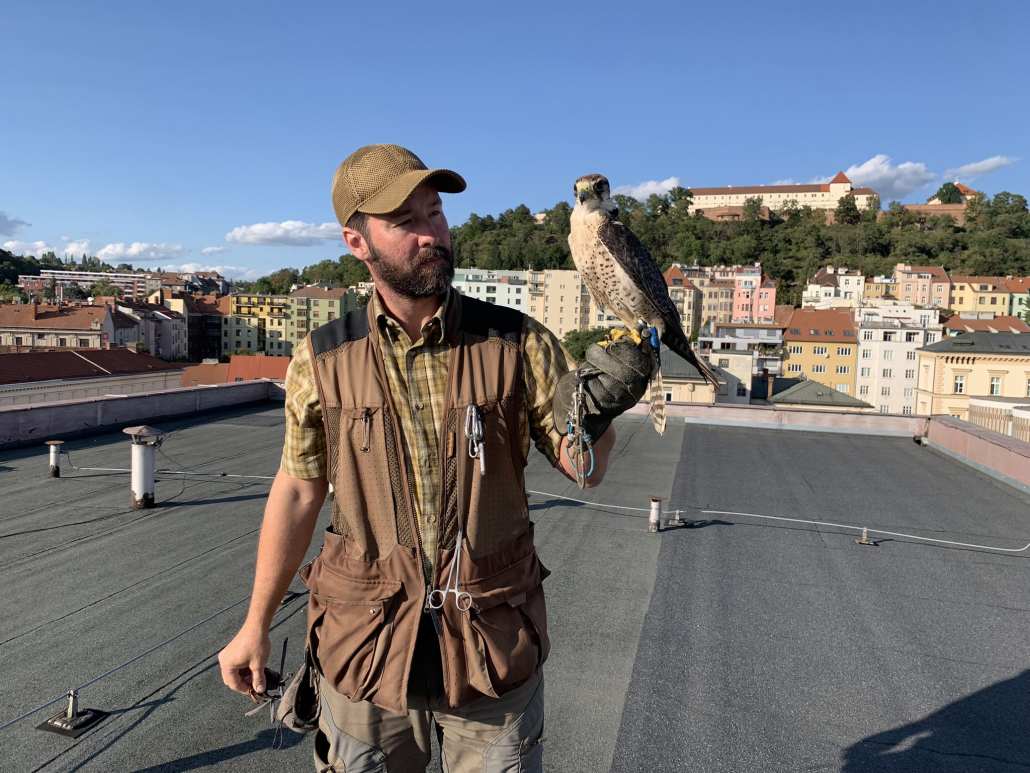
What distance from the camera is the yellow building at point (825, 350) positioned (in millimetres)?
58750

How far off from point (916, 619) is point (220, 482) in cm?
660

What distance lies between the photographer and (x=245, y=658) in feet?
6.68

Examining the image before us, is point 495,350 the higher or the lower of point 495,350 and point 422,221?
the lower

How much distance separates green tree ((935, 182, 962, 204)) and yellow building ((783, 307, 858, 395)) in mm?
87295

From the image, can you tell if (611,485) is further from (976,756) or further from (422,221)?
(422,221)

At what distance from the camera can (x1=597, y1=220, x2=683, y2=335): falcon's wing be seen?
3152 mm

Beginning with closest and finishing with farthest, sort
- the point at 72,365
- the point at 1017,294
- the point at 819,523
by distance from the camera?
the point at 819,523, the point at 72,365, the point at 1017,294

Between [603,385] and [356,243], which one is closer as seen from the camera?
[603,385]

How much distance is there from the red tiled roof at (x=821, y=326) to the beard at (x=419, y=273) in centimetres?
6258

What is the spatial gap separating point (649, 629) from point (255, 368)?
72.0 feet

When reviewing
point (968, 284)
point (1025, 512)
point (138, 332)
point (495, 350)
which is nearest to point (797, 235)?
point (968, 284)

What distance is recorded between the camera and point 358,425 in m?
1.86

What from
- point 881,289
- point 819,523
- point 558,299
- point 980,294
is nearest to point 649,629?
point 819,523

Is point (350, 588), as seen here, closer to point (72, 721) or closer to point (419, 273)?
point (419, 273)
